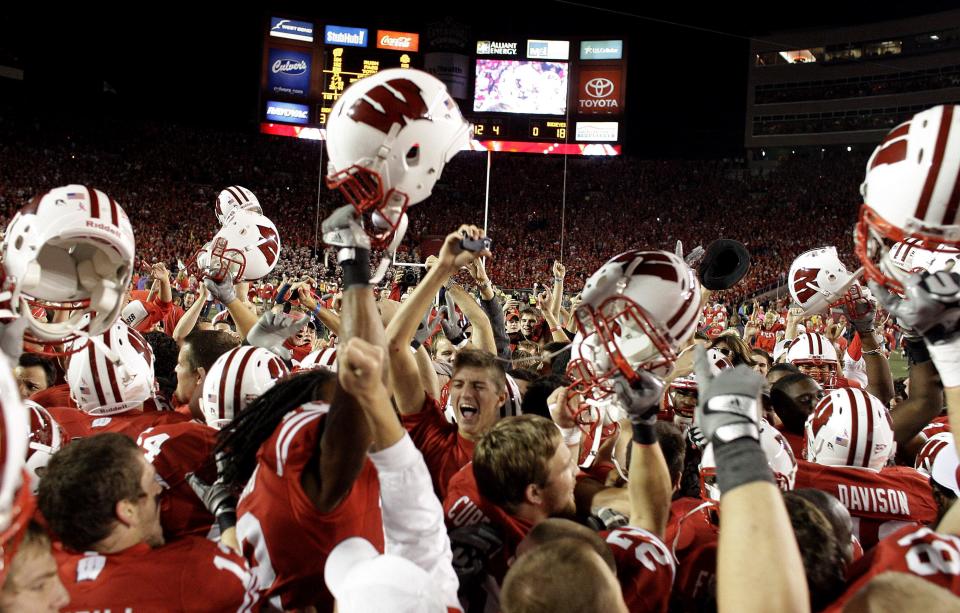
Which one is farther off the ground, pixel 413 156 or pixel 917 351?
pixel 413 156

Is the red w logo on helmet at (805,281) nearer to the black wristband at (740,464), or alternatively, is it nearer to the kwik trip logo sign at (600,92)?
the black wristband at (740,464)

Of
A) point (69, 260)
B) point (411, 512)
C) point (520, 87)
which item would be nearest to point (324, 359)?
point (69, 260)

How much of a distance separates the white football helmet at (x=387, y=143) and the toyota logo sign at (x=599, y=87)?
24.5 m

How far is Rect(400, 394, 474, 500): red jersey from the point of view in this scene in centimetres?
322

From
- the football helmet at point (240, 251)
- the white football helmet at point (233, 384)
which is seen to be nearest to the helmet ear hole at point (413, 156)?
the white football helmet at point (233, 384)

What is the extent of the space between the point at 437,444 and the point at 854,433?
210 centimetres

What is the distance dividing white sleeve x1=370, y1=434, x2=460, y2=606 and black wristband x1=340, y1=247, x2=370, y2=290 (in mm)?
534

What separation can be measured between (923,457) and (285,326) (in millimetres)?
3513

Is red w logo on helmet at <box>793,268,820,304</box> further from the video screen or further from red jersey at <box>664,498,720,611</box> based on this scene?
the video screen

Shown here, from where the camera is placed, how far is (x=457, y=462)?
3.22 metres

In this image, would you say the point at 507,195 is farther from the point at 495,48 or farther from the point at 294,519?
the point at 294,519

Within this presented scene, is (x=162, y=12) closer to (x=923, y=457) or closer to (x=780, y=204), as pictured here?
(x=780, y=204)

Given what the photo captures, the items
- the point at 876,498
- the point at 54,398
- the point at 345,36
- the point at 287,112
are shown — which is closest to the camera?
the point at 876,498

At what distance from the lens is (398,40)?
25297 millimetres
